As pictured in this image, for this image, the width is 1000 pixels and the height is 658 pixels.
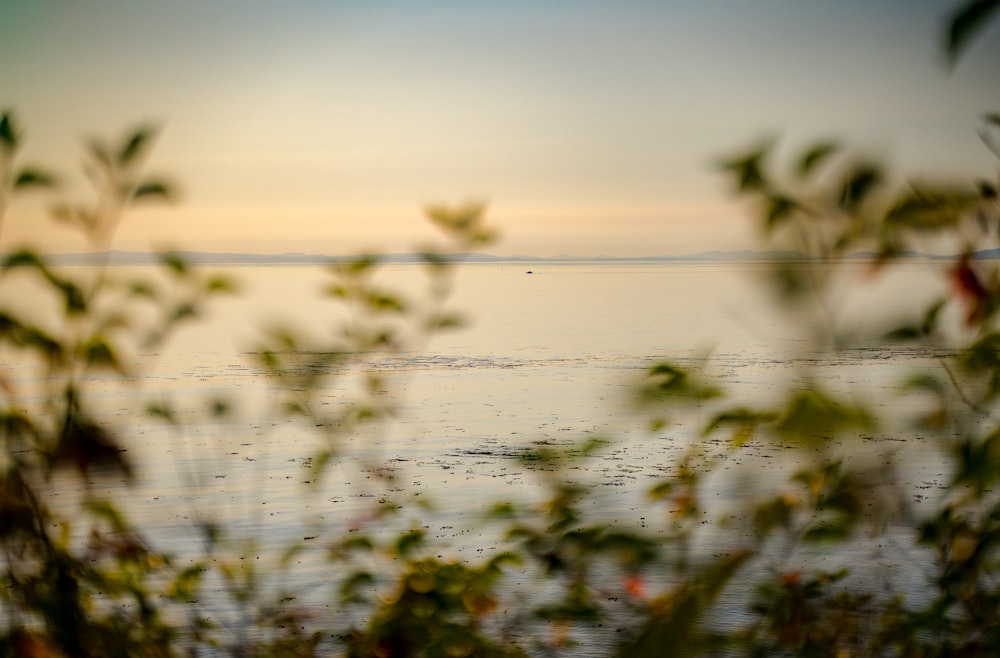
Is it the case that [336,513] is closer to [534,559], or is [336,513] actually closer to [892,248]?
[534,559]

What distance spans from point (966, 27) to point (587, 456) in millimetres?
980

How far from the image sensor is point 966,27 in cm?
60

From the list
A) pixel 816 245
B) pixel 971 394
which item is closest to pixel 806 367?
pixel 816 245

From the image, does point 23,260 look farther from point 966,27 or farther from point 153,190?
point 966,27

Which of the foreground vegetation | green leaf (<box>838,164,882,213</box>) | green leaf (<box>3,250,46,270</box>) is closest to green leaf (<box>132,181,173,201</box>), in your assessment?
the foreground vegetation

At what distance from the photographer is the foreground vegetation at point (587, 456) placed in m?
0.78

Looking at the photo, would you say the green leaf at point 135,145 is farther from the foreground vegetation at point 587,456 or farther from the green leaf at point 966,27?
the green leaf at point 966,27

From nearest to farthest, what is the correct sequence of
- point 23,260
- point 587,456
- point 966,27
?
A: 1. point 966,27
2. point 23,260
3. point 587,456

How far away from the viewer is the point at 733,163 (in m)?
0.88

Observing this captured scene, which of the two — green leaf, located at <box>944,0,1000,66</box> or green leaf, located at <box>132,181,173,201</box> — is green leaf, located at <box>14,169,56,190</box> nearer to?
green leaf, located at <box>132,181,173,201</box>

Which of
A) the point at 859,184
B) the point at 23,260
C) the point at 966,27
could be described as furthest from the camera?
the point at 23,260

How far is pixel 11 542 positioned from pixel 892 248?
48.2 inches

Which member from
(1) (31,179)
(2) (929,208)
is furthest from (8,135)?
(2) (929,208)

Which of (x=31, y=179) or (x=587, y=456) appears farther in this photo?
(x=587, y=456)
